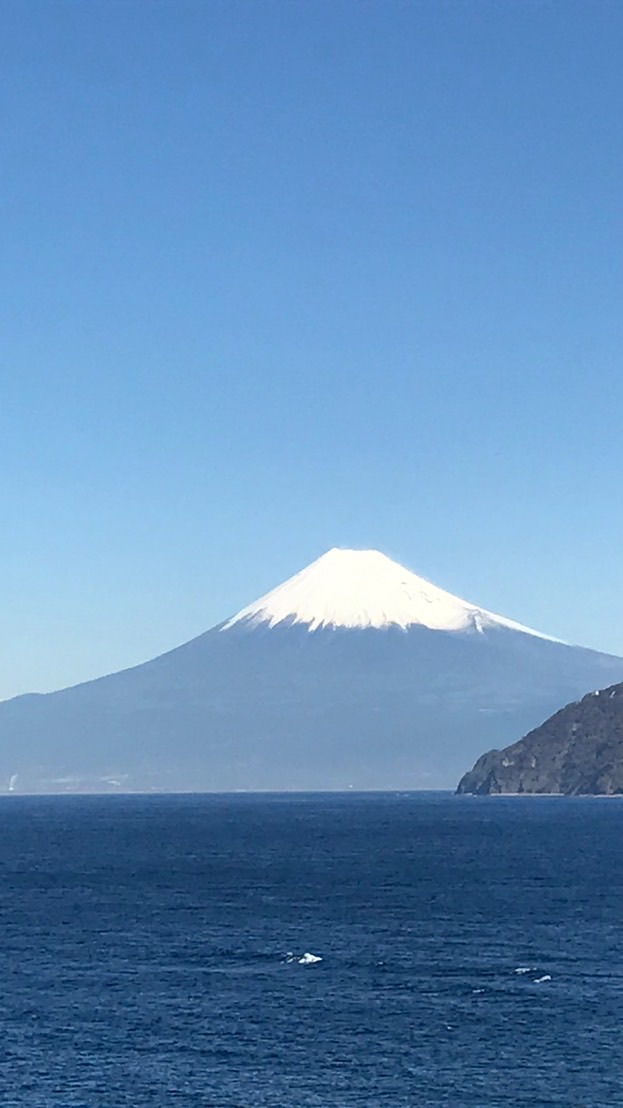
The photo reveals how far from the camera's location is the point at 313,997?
94125 millimetres

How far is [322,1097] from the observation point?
236ft

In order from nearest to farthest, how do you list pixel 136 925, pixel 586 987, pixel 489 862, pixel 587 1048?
1. pixel 587 1048
2. pixel 586 987
3. pixel 136 925
4. pixel 489 862

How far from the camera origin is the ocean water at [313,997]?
74375 mm

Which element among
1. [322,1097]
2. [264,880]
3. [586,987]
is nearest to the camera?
[322,1097]

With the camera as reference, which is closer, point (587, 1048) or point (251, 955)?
point (587, 1048)

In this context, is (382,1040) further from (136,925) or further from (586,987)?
(136,925)

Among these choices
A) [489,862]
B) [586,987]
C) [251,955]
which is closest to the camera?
[586,987]

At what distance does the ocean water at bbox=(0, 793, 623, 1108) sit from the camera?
244 feet

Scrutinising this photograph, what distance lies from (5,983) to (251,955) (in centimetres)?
1905

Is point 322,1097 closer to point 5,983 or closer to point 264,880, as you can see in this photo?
point 5,983

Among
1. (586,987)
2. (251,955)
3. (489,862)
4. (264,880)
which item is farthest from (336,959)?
(489,862)

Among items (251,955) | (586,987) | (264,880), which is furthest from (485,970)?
(264,880)

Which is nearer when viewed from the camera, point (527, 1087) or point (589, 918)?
point (527, 1087)

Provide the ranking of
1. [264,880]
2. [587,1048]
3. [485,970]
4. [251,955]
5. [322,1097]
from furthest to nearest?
[264,880]
[251,955]
[485,970]
[587,1048]
[322,1097]
